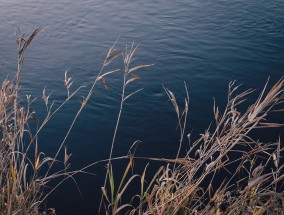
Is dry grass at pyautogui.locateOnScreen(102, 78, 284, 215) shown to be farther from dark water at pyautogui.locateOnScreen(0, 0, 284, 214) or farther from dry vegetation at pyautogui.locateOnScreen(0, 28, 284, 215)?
dark water at pyautogui.locateOnScreen(0, 0, 284, 214)

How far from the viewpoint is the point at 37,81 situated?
3.94 m

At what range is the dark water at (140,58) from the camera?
10.8ft

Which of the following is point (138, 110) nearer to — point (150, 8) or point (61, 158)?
point (61, 158)

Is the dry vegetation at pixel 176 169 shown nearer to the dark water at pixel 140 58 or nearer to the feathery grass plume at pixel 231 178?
the feathery grass plume at pixel 231 178

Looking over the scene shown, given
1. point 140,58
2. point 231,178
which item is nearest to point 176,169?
point 231,178

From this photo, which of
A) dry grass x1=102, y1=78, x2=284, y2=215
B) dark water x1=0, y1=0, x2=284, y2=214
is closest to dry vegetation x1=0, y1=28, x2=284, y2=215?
dry grass x1=102, y1=78, x2=284, y2=215

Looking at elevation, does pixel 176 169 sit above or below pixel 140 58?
above

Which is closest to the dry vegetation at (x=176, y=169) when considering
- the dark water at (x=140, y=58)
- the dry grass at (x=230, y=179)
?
the dry grass at (x=230, y=179)

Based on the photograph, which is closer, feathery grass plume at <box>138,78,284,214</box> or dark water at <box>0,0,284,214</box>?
feathery grass plume at <box>138,78,284,214</box>

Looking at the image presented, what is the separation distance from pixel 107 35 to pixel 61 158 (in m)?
2.13

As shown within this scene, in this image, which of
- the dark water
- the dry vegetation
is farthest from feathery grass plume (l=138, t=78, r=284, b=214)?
the dark water

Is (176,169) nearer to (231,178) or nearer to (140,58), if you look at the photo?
(231,178)

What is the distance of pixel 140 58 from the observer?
434 centimetres

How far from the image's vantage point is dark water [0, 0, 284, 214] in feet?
10.8
